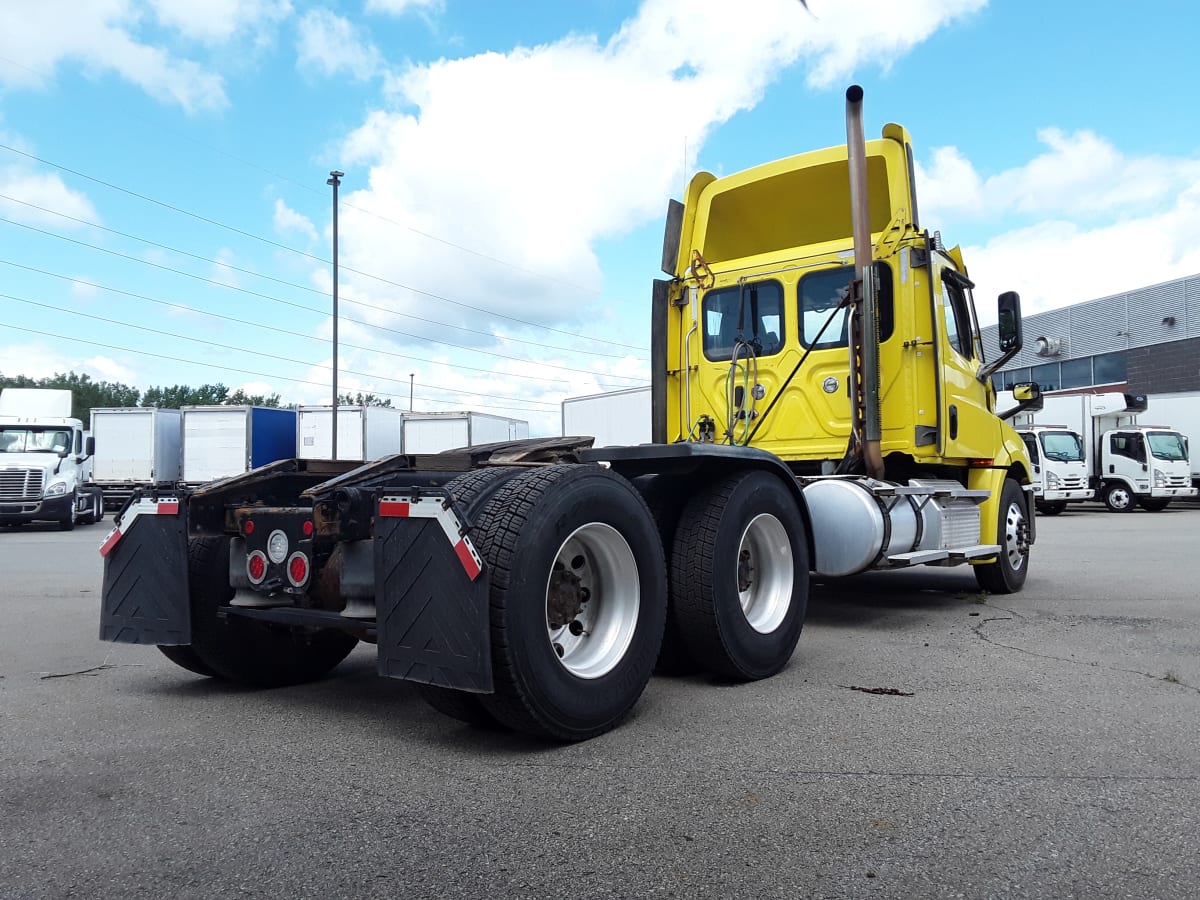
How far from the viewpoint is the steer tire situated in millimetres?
4656

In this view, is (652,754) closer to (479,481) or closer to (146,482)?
(479,481)

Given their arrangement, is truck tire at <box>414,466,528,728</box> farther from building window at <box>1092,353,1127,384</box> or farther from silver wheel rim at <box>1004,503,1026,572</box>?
building window at <box>1092,353,1127,384</box>

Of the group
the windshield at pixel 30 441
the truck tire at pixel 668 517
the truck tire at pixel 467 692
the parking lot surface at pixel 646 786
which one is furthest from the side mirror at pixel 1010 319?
the windshield at pixel 30 441

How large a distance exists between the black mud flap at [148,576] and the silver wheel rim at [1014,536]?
6676 mm

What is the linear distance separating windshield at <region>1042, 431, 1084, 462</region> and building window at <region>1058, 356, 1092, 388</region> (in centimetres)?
1851

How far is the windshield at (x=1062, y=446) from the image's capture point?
24203mm

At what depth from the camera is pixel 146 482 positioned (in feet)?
88.7

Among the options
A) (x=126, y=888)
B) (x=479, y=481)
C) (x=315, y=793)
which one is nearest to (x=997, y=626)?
(x=479, y=481)

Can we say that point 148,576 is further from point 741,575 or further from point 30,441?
point 30,441

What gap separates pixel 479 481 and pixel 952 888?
218cm

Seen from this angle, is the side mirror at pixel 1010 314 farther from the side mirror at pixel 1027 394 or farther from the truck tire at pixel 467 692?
the truck tire at pixel 467 692

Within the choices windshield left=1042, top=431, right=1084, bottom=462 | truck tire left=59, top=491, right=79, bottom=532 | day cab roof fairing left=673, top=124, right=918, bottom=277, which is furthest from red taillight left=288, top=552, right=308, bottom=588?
windshield left=1042, top=431, right=1084, bottom=462

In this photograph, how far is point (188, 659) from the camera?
15.4 ft

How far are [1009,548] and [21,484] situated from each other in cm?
1978
